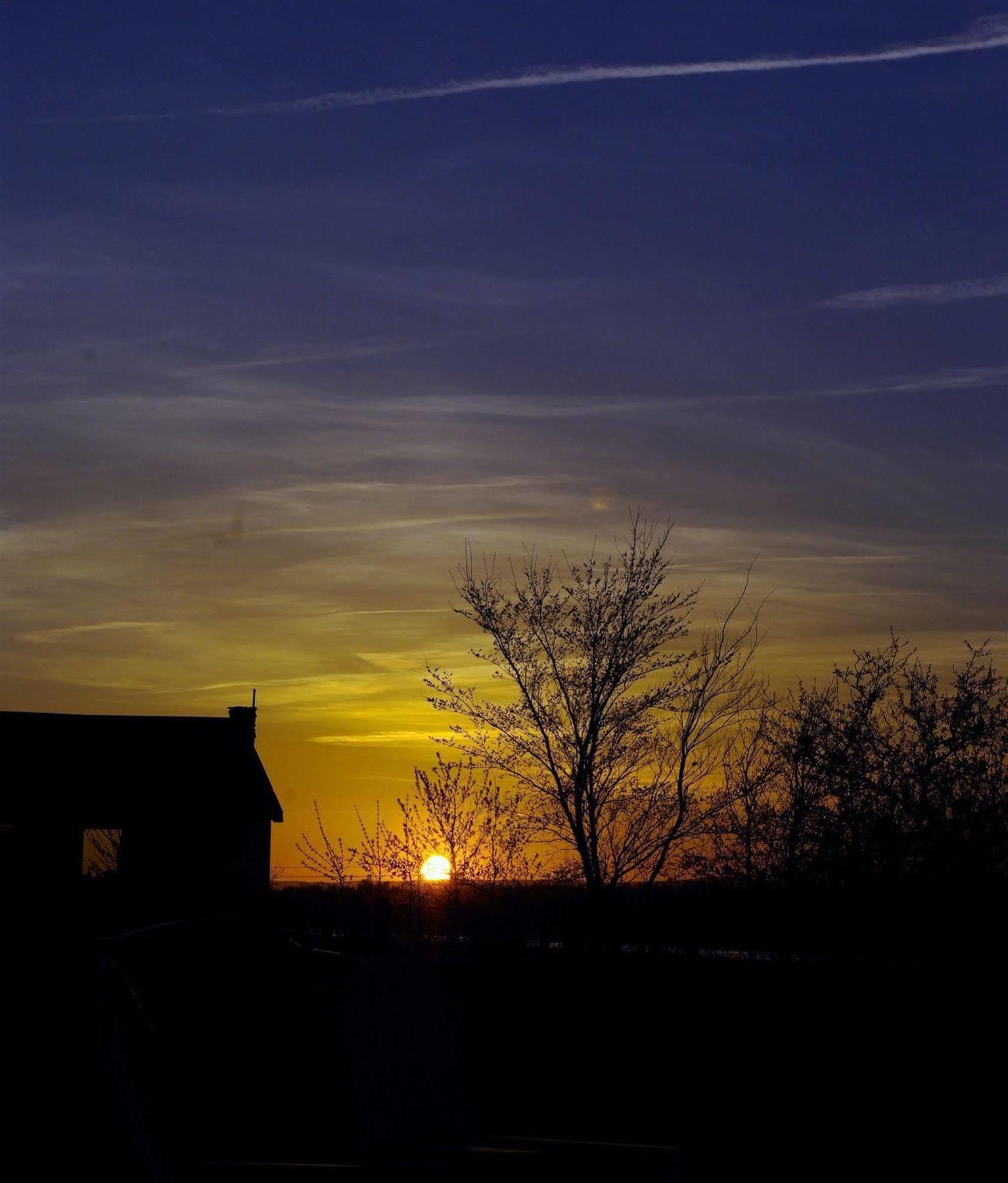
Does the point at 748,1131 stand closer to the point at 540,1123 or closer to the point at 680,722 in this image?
the point at 540,1123

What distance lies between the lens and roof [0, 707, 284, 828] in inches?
1492

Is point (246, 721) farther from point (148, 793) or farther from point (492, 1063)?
point (492, 1063)

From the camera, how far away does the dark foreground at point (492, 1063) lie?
5.32m

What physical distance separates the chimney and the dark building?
3 cm

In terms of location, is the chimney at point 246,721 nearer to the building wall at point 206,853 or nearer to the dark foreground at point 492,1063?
the building wall at point 206,853

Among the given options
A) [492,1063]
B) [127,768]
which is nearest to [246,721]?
[127,768]

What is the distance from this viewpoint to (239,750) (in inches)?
1571

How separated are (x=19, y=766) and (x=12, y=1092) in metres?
29.0

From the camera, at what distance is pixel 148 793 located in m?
38.2

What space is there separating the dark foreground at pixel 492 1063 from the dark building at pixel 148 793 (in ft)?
62.0

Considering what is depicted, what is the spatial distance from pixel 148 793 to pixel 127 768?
124 centimetres

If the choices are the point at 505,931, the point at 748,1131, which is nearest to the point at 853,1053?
the point at 748,1131

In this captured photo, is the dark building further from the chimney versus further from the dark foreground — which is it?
the dark foreground

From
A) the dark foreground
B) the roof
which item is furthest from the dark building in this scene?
the dark foreground
